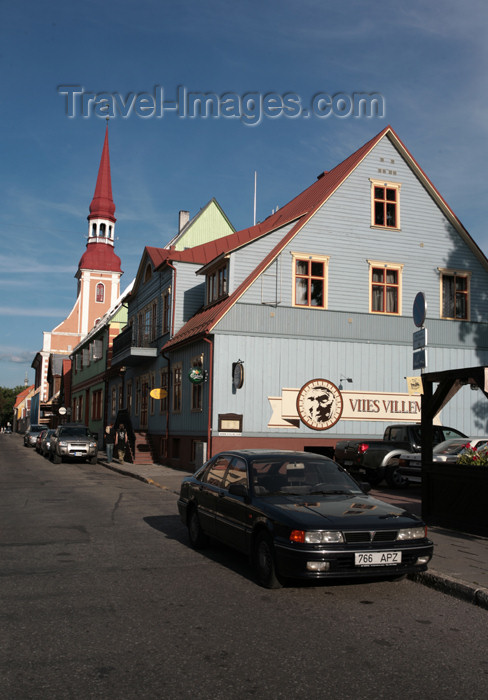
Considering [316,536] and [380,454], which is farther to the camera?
[380,454]

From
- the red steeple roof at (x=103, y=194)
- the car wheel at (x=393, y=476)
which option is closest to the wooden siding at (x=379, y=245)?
the car wheel at (x=393, y=476)

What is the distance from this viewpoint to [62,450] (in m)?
29.7

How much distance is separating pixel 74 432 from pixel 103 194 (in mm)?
62062

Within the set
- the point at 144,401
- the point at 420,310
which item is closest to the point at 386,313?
the point at 420,310

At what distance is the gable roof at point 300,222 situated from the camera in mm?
23016

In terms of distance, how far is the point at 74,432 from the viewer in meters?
31.6

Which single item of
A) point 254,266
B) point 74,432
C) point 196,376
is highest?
point 254,266

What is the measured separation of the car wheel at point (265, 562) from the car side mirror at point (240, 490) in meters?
0.59

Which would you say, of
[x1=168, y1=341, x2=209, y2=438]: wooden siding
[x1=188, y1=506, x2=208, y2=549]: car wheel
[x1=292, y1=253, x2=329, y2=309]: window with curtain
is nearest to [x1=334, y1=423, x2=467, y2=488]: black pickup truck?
[x1=168, y1=341, x2=209, y2=438]: wooden siding

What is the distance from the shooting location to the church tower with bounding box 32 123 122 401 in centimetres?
8769

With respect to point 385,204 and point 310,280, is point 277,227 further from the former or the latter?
point 385,204

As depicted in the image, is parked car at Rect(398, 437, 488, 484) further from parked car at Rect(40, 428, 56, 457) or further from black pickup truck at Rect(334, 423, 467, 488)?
parked car at Rect(40, 428, 56, 457)

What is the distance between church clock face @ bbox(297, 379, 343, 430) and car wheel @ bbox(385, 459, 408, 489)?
17.2ft

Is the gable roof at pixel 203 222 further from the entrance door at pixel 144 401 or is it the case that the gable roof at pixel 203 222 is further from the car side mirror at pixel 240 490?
the car side mirror at pixel 240 490
